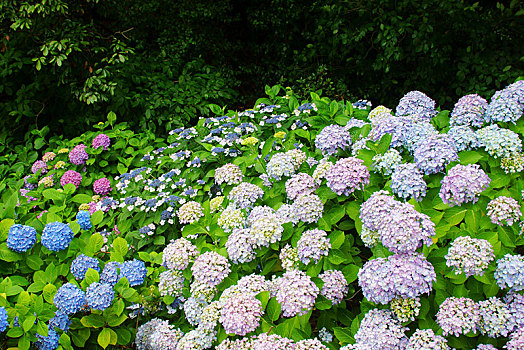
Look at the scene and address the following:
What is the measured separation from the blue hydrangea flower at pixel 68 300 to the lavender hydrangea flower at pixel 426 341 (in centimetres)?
151

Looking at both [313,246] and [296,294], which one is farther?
[313,246]

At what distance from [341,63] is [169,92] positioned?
2708 millimetres

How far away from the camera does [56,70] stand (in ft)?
16.2

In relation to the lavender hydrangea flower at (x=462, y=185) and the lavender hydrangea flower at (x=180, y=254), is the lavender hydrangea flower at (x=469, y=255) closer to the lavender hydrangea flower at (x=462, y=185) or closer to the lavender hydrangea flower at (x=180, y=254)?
the lavender hydrangea flower at (x=462, y=185)

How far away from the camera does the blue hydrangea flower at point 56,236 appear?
2.27m

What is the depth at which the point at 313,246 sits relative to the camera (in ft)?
6.15

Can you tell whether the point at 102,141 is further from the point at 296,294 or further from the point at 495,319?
the point at 495,319

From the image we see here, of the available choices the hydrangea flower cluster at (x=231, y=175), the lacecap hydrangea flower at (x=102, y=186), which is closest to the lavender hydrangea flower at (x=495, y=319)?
the hydrangea flower cluster at (x=231, y=175)

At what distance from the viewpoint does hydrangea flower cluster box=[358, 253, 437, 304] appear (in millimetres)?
1606

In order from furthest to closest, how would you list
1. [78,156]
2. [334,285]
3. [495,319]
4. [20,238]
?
1. [78,156]
2. [20,238]
3. [334,285]
4. [495,319]

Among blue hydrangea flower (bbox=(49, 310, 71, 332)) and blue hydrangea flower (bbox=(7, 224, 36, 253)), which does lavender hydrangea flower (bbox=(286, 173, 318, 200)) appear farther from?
blue hydrangea flower (bbox=(7, 224, 36, 253))

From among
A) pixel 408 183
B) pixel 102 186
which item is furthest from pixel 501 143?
pixel 102 186

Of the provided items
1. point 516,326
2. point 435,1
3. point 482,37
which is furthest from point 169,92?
point 516,326

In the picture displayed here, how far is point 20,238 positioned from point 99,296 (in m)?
0.56
